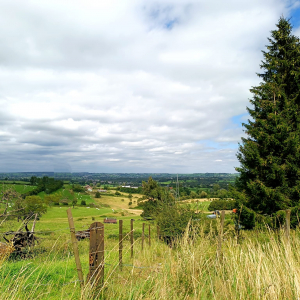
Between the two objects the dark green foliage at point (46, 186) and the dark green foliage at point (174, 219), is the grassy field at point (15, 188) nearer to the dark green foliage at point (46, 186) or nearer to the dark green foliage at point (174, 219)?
the dark green foliage at point (174, 219)

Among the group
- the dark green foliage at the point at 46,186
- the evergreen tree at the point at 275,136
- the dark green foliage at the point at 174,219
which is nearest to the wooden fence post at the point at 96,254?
the dark green foliage at the point at 174,219

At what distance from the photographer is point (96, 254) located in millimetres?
3422

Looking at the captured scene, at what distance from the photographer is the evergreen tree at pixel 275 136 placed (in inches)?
525

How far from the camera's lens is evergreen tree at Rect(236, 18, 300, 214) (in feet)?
43.8

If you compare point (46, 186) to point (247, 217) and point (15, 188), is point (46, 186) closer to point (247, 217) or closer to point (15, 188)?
point (15, 188)

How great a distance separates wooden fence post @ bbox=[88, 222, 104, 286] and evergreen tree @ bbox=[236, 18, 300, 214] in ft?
41.2

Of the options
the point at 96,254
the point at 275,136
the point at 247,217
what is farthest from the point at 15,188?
the point at 275,136

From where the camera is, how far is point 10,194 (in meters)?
7.84

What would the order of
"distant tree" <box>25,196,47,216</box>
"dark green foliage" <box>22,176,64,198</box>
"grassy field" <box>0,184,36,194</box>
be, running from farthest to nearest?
"dark green foliage" <box>22,176,64,198</box>, "distant tree" <box>25,196,47,216</box>, "grassy field" <box>0,184,36,194</box>

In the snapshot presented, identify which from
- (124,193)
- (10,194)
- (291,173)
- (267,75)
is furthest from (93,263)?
(124,193)

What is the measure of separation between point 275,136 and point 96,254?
535 inches

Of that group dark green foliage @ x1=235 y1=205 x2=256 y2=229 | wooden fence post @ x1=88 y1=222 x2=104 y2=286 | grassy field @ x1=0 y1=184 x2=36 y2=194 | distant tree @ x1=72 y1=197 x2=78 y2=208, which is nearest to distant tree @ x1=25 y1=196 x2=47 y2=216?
grassy field @ x1=0 y1=184 x2=36 y2=194

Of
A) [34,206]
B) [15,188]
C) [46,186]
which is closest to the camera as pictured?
[15,188]

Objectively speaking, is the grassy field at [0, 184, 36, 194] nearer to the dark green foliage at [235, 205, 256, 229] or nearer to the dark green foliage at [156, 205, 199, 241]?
the dark green foliage at [156, 205, 199, 241]
